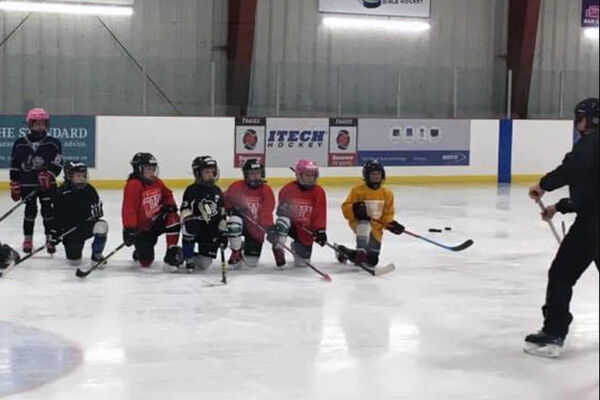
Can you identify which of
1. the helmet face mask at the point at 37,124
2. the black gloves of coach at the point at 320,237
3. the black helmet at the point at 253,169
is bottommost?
the black gloves of coach at the point at 320,237

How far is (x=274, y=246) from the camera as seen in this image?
654 cm

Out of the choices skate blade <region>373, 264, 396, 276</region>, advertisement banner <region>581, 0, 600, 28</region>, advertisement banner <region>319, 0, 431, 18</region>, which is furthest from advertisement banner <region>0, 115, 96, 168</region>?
advertisement banner <region>581, 0, 600, 28</region>

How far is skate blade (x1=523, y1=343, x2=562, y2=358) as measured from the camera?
4.11 metres

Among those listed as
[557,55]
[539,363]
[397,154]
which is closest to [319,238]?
[539,363]

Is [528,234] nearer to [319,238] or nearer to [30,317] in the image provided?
[319,238]

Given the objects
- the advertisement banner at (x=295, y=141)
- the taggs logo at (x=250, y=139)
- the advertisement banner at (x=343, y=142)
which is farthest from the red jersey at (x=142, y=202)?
the advertisement banner at (x=343, y=142)

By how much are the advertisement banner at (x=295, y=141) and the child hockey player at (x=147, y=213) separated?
715cm

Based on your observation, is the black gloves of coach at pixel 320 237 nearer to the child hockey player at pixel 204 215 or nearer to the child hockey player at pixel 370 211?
the child hockey player at pixel 370 211

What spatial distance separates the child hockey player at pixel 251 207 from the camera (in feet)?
21.2

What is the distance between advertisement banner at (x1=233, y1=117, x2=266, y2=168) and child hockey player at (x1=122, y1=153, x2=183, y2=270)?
687cm

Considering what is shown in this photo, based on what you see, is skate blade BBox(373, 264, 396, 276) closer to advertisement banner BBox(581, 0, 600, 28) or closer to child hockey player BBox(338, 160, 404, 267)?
child hockey player BBox(338, 160, 404, 267)

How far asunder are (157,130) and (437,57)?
6253 mm

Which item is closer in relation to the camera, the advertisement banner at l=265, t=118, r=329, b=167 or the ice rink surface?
the ice rink surface

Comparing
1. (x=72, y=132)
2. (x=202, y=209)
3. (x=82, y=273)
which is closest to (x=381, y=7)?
(x=72, y=132)
